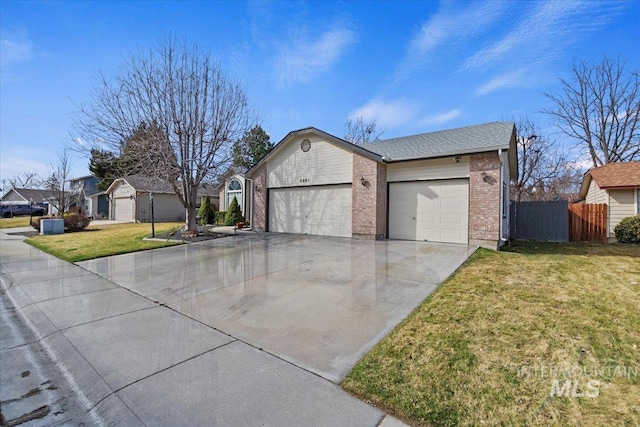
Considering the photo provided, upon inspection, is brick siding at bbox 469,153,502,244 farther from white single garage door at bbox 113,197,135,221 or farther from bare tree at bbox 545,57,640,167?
white single garage door at bbox 113,197,135,221

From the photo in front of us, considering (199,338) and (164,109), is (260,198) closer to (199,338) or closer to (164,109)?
(164,109)

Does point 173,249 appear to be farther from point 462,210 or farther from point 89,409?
point 462,210

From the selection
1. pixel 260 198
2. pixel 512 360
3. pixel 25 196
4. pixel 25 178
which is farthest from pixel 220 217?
pixel 25 196

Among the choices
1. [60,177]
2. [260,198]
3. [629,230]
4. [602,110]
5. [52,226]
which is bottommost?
[52,226]

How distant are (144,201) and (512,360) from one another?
29.2 meters

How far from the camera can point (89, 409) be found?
2.37 m

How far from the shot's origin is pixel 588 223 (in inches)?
488

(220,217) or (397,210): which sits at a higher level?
(397,210)

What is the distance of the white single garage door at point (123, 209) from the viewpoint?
26.2m

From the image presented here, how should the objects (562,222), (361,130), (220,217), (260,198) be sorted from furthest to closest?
(361,130) < (220,217) < (260,198) < (562,222)

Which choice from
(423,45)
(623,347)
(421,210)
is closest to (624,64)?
(423,45)

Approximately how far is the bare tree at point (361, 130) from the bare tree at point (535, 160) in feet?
40.2

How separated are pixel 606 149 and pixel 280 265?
2553 centimetres

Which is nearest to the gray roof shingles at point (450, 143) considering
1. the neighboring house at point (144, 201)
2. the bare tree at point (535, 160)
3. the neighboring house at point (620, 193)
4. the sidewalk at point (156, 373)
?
the neighboring house at point (620, 193)
